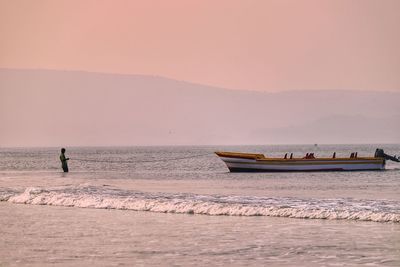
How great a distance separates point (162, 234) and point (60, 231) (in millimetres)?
3102

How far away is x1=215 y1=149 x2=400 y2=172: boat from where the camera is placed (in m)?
63.2

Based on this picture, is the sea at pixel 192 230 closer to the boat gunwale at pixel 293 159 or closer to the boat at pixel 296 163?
the boat at pixel 296 163

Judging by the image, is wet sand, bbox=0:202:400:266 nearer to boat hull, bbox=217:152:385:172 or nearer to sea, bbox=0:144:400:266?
sea, bbox=0:144:400:266

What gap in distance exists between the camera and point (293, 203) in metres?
31.0

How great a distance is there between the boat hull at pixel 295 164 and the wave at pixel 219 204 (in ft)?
85.9

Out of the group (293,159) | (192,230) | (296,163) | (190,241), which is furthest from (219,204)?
(296,163)

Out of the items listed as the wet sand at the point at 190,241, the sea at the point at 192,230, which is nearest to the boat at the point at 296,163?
the sea at the point at 192,230

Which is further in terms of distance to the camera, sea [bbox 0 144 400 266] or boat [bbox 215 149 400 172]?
boat [bbox 215 149 400 172]

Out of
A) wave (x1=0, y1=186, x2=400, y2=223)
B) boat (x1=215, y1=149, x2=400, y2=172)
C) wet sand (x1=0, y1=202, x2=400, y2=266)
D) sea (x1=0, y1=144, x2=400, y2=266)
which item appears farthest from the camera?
boat (x1=215, y1=149, x2=400, y2=172)

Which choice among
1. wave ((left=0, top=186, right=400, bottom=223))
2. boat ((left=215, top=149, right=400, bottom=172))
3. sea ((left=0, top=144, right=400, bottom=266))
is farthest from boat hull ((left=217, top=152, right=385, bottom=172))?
wave ((left=0, top=186, right=400, bottom=223))

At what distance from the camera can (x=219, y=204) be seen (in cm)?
2994

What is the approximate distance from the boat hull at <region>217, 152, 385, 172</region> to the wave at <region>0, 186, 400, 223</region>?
85.9 ft

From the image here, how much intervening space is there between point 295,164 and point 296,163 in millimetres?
140

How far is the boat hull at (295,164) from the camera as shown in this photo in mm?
63156
